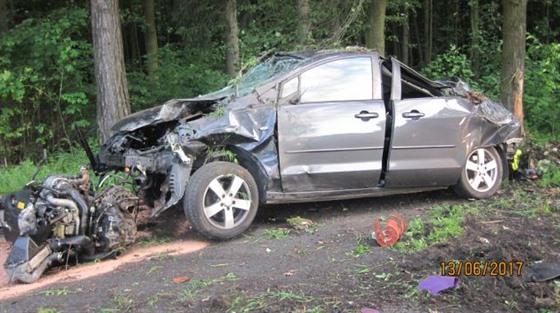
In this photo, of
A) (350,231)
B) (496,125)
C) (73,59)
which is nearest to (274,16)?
(73,59)

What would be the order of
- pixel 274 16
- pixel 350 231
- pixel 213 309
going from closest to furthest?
pixel 213 309, pixel 350 231, pixel 274 16

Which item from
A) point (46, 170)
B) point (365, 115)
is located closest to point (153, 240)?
point (365, 115)

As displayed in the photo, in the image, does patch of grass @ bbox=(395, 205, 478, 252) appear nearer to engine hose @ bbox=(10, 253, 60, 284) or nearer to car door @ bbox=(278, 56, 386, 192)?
car door @ bbox=(278, 56, 386, 192)

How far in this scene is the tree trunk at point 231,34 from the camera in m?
12.9

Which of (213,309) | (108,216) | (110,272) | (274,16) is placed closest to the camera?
(213,309)

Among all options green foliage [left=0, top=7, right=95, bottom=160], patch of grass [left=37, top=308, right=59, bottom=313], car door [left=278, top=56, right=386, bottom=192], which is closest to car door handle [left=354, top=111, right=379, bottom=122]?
car door [left=278, top=56, right=386, bottom=192]

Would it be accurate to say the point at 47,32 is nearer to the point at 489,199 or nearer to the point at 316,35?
the point at 316,35

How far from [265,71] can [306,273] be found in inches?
116

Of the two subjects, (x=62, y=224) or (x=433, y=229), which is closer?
(x=62, y=224)

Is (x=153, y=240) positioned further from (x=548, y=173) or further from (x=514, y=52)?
(x=514, y=52)

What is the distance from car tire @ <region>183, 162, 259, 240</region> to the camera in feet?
19.3

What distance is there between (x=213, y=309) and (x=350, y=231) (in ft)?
Answer: 7.85

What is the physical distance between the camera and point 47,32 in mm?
11602
